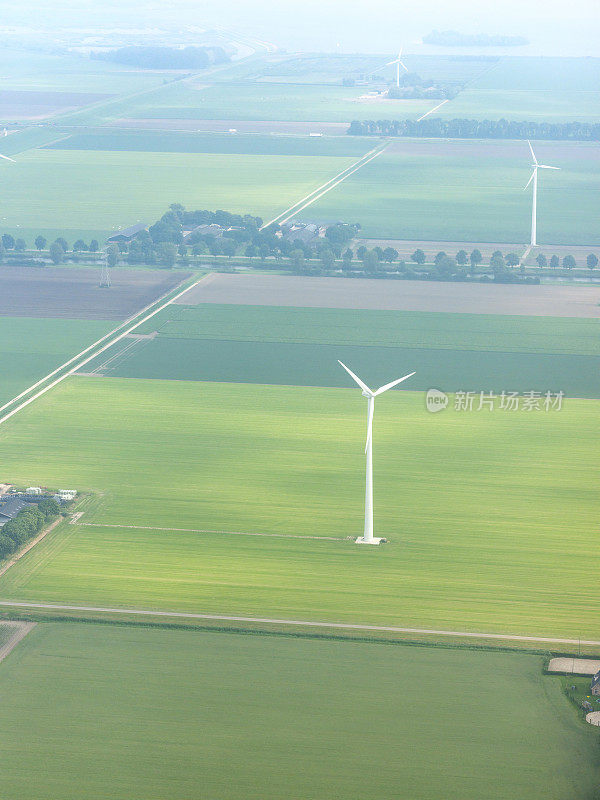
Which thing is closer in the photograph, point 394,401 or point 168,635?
point 168,635

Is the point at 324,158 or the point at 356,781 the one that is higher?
the point at 324,158

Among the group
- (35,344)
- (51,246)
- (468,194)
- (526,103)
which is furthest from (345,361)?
(526,103)

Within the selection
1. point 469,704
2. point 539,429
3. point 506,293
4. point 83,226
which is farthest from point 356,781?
point 83,226

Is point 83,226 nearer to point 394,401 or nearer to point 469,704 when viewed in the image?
point 394,401

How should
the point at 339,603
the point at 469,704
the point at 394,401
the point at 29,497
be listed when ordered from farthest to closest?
the point at 394,401 < the point at 29,497 < the point at 339,603 < the point at 469,704

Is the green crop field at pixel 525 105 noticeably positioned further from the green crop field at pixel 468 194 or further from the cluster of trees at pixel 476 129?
the green crop field at pixel 468 194

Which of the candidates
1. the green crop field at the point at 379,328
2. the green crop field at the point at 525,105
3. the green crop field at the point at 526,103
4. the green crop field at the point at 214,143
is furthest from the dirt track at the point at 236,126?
the green crop field at the point at 379,328
